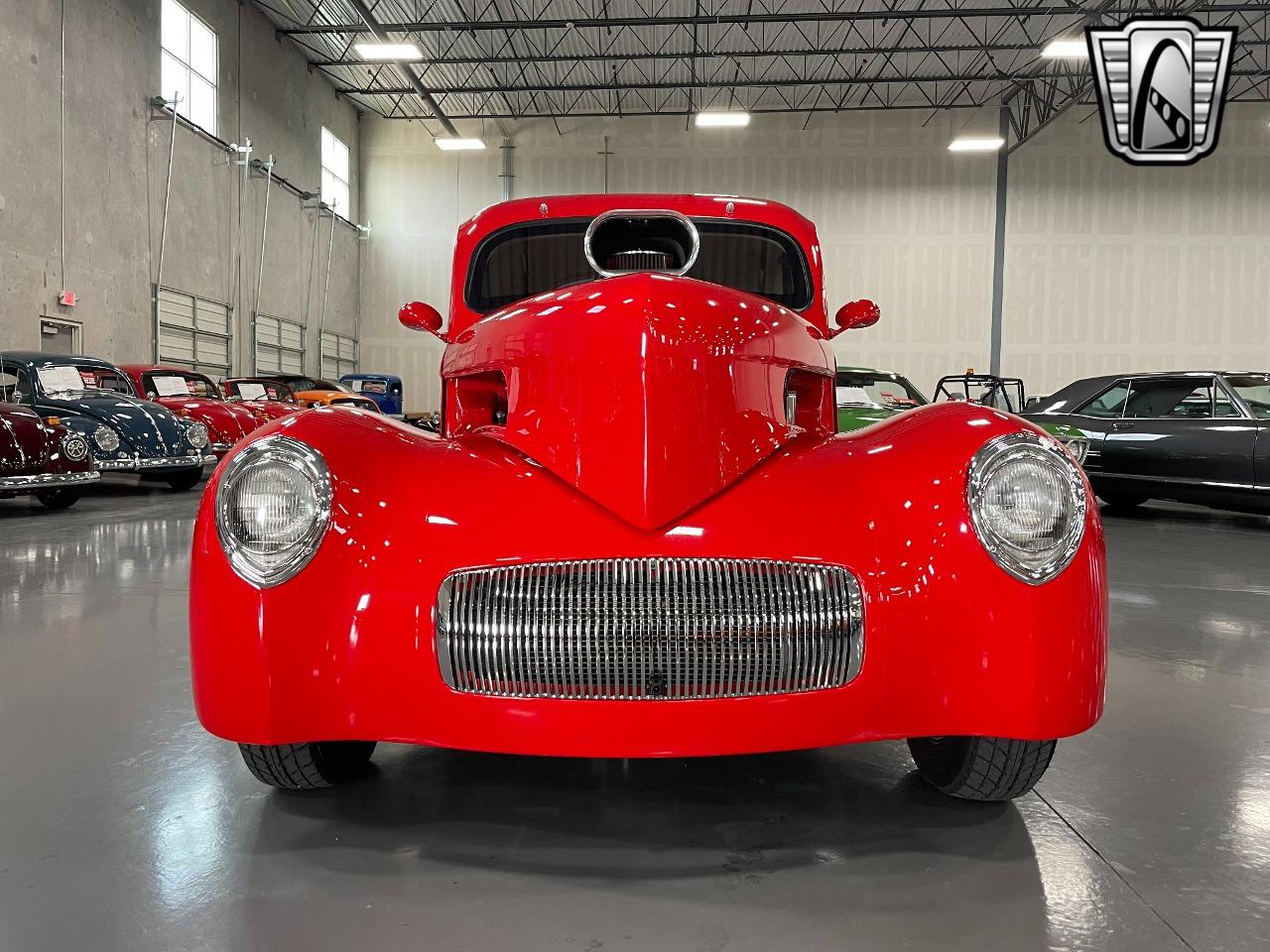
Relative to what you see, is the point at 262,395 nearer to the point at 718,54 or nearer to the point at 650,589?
the point at 718,54

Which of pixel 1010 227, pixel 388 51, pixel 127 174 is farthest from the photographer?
pixel 1010 227

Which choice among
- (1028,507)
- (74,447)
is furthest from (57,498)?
(1028,507)

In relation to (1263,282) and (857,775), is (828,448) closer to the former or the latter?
(857,775)

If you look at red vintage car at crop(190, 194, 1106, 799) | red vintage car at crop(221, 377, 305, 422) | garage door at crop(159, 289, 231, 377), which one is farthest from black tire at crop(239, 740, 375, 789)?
garage door at crop(159, 289, 231, 377)

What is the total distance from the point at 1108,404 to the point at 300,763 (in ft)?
26.3

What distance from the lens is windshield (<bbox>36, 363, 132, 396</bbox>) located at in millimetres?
7883

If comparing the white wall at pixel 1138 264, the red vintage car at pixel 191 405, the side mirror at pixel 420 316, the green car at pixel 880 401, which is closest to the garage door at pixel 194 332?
the red vintage car at pixel 191 405

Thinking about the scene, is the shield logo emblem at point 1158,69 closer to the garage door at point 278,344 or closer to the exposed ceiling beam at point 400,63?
the exposed ceiling beam at point 400,63

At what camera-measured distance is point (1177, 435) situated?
729cm

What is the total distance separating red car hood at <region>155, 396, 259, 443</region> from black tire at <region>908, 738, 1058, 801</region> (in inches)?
359

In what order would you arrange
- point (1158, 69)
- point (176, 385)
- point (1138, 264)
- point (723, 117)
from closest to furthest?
point (176, 385) → point (1158, 69) → point (723, 117) → point (1138, 264)

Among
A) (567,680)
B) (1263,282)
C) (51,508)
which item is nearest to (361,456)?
(567,680)

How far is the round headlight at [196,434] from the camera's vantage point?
28.8 feet

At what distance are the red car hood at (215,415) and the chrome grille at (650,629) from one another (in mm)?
8886
